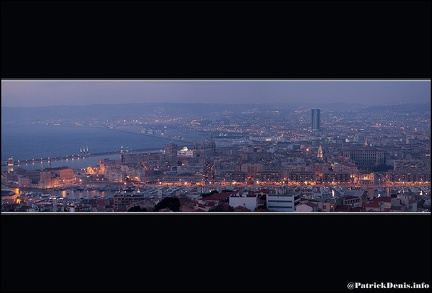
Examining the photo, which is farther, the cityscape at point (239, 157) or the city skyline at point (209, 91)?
the cityscape at point (239, 157)

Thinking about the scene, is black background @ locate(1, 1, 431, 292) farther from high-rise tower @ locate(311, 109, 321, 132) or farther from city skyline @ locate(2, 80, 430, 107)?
high-rise tower @ locate(311, 109, 321, 132)
